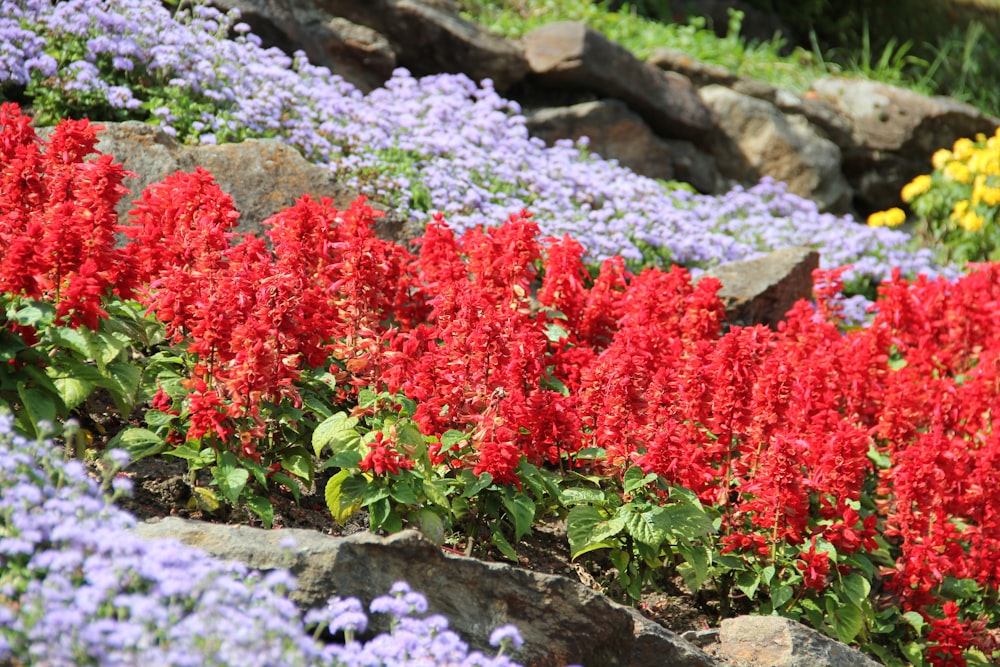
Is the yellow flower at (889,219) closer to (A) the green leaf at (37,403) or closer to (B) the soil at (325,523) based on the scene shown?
(B) the soil at (325,523)

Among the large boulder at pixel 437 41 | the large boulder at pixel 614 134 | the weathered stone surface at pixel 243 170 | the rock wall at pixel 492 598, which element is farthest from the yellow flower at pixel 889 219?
the rock wall at pixel 492 598

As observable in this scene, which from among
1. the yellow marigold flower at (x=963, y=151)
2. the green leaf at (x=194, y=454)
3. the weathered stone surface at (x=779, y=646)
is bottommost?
the yellow marigold flower at (x=963, y=151)

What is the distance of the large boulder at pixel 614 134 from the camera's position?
1095 centimetres

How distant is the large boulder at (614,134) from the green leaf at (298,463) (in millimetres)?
7208

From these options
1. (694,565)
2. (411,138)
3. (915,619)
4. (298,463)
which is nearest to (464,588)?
(298,463)

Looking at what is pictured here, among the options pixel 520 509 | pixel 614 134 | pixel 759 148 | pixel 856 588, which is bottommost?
pixel 759 148

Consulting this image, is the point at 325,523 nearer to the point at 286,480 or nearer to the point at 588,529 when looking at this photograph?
the point at 286,480

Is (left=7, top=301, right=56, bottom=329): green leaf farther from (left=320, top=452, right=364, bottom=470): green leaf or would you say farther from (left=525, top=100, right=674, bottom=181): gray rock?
(left=525, top=100, right=674, bottom=181): gray rock

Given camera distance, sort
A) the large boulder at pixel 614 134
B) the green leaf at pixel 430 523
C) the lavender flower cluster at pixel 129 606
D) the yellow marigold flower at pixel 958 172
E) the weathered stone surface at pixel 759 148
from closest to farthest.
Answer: the lavender flower cluster at pixel 129 606 < the green leaf at pixel 430 523 < the yellow marigold flower at pixel 958 172 < the large boulder at pixel 614 134 < the weathered stone surface at pixel 759 148

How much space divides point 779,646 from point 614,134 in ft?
26.0

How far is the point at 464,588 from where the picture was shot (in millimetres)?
3451

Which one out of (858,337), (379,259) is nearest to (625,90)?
(858,337)

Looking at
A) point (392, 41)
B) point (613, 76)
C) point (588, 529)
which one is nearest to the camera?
point (588, 529)

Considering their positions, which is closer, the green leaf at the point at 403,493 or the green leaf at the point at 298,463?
the green leaf at the point at 403,493
